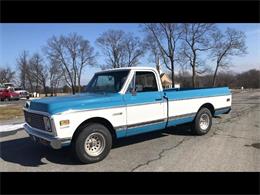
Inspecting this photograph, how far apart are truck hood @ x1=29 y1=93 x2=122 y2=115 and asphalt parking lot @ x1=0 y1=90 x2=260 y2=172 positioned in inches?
46.2

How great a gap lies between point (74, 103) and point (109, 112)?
84 cm

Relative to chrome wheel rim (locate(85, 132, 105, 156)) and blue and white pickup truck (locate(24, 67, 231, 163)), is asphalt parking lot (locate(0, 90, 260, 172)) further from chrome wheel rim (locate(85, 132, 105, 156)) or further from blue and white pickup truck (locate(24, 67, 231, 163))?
blue and white pickup truck (locate(24, 67, 231, 163))

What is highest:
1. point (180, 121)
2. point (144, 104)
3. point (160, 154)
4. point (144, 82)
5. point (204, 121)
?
point (144, 82)

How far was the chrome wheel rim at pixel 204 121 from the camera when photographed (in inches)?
309

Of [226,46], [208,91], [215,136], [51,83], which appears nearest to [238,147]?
A: [215,136]

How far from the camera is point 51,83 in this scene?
66062 millimetres

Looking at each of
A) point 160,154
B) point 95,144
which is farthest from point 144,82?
point 95,144

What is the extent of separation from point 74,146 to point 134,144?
2019 mm

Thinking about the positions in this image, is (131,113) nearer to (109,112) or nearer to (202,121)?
(109,112)

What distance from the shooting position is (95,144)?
5461mm

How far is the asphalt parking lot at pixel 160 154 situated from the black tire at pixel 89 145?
142 mm

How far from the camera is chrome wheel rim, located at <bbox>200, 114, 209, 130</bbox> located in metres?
7.84

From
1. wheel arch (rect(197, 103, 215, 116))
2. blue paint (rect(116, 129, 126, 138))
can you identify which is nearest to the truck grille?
blue paint (rect(116, 129, 126, 138))

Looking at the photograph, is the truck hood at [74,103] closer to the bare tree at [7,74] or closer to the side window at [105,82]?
the side window at [105,82]
